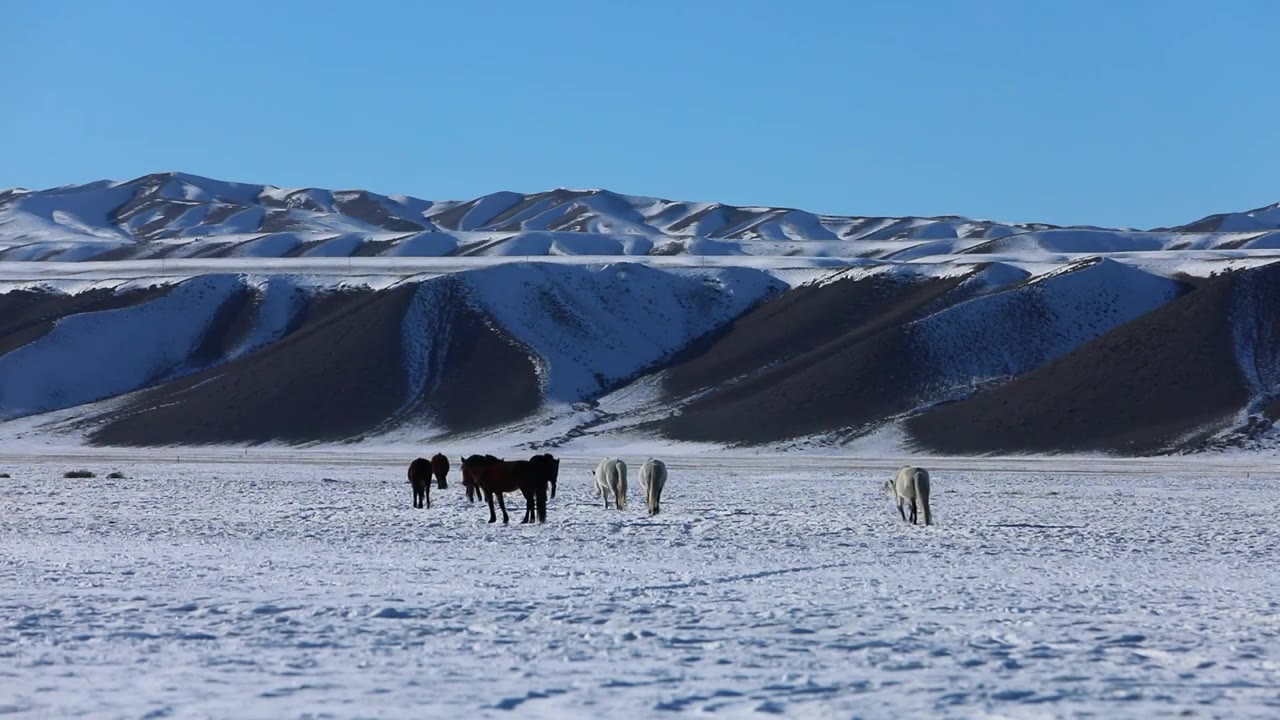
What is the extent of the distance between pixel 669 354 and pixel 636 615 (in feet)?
345

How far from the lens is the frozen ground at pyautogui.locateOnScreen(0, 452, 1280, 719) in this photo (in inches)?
403

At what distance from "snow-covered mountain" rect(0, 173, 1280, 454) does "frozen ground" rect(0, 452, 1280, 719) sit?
205 feet

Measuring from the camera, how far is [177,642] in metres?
12.4

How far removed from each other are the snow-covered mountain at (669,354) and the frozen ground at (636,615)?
62.6 meters

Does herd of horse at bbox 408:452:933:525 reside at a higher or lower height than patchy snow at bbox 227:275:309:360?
lower

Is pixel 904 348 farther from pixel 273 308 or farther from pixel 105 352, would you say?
pixel 105 352

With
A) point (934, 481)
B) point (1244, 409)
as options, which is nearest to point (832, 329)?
point (1244, 409)

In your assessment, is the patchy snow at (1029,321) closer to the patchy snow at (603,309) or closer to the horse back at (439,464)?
the patchy snow at (603,309)

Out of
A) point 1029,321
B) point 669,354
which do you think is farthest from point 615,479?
point 669,354

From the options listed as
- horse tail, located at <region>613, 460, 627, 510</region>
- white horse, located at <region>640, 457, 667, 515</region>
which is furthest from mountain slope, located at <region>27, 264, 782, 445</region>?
white horse, located at <region>640, 457, 667, 515</region>

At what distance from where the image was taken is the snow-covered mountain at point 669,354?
9025 cm

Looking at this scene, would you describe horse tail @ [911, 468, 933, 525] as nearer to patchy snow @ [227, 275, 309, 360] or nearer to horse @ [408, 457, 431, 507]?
horse @ [408, 457, 431, 507]

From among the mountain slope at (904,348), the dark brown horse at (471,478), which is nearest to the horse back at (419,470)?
the dark brown horse at (471,478)

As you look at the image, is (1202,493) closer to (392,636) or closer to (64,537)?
(64,537)
